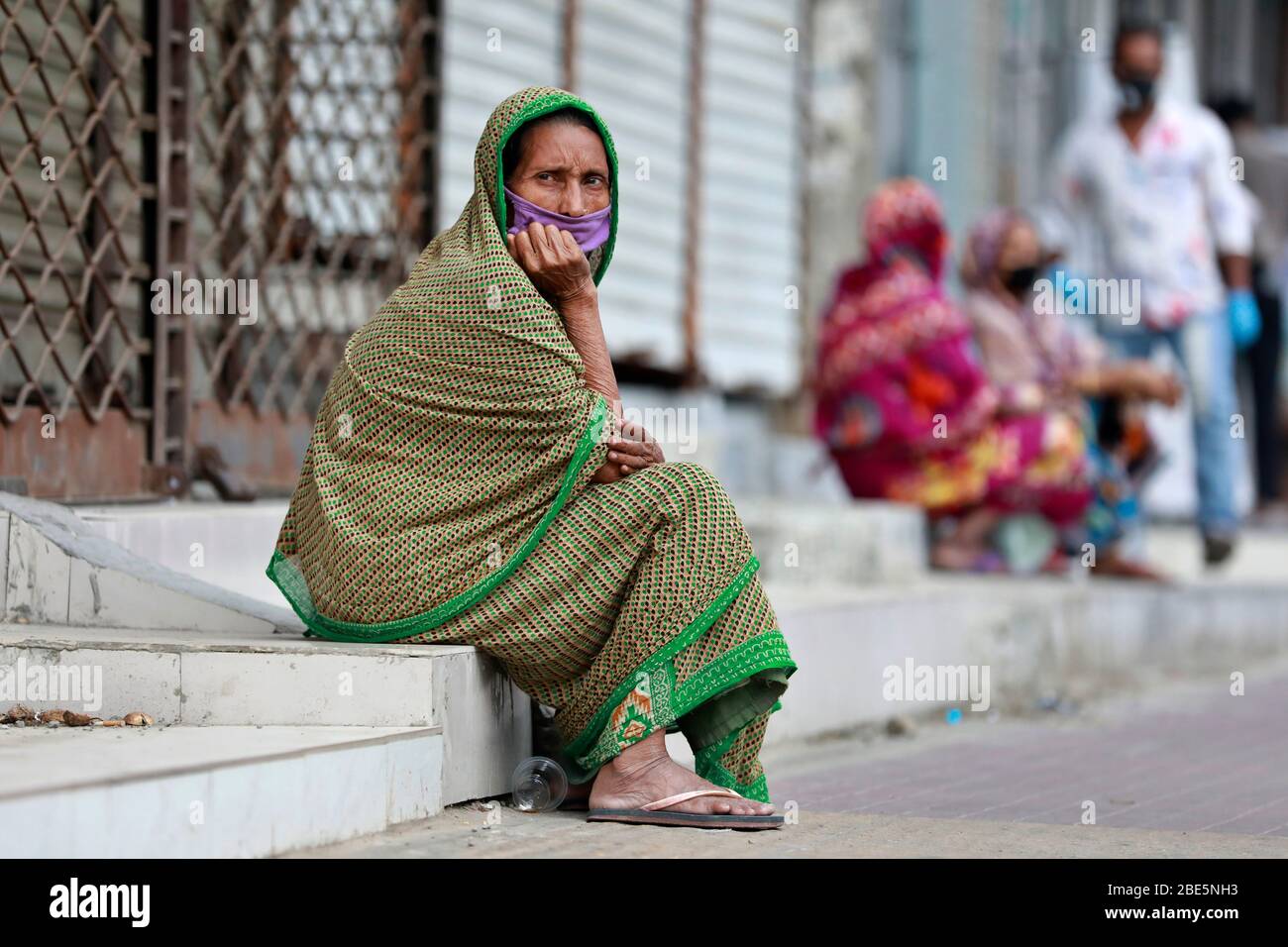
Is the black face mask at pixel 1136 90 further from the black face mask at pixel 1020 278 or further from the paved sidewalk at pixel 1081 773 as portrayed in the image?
the paved sidewalk at pixel 1081 773

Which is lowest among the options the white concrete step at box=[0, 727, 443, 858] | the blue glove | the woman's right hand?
the white concrete step at box=[0, 727, 443, 858]

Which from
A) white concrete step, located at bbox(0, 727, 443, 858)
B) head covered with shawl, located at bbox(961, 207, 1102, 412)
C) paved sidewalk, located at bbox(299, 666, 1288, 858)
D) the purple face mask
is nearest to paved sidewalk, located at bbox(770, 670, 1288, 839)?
paved sidewalk, located at bbox(299, 666, 1288, 858)

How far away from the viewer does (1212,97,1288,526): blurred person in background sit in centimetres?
1360

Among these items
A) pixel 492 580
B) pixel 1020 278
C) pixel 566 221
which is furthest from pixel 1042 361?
pixel 492 580

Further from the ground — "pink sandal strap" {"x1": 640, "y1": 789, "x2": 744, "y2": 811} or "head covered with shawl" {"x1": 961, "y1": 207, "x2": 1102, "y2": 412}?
"head covered with shawl" {"x1": 961, "y1": 207, "x2": 1102, "y2": 412}

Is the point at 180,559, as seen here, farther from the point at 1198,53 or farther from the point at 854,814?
the point at 1198,53

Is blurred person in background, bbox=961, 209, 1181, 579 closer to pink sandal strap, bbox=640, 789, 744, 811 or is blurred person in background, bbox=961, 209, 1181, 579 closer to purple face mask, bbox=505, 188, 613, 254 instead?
purple face mask, bbox=505, 188, 613, 254

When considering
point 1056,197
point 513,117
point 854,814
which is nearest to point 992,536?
point 1056,197

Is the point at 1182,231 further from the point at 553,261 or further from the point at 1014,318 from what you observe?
the point at 553,261

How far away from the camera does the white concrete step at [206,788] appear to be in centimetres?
317

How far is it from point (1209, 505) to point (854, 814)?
563 cm

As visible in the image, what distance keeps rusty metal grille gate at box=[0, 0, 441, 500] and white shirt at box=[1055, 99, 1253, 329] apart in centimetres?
371

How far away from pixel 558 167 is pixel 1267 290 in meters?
10.5

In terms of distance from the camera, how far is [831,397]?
8.66 m
